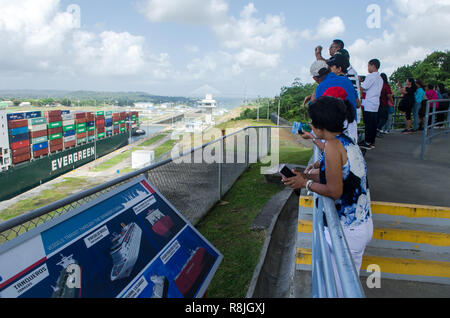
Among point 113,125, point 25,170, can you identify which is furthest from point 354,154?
point 113,125

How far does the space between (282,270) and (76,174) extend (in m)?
53.9

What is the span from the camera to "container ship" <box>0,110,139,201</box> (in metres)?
39.1

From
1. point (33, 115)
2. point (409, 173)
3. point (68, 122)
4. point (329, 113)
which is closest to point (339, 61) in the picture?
point (329, 113)

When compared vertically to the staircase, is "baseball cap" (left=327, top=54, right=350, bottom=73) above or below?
above

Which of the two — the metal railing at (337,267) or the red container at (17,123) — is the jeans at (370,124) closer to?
the metal railing at (337,267)

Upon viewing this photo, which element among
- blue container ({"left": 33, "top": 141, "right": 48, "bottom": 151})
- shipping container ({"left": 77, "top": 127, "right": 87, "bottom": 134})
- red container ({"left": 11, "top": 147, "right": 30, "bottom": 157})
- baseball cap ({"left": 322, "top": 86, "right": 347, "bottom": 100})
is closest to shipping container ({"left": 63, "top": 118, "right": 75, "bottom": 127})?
shipping container ({"left": 77, "top": 127, "right": 87, "bottom": 134})

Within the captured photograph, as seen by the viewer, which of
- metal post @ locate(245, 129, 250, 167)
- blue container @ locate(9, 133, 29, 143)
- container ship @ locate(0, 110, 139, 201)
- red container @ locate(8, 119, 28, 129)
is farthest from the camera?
red container @ locate(8, 119, 28, 129)

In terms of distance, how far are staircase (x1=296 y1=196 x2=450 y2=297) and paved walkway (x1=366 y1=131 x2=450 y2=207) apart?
1.46 feet

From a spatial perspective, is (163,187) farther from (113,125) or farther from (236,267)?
(113,125)

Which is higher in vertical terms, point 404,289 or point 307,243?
point 307,243

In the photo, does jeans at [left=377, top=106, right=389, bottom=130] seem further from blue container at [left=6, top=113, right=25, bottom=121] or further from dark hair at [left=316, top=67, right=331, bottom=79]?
blue container at [left=6, top=113, right=25, bottom=121]

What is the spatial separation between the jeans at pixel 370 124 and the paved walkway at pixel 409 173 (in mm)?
278

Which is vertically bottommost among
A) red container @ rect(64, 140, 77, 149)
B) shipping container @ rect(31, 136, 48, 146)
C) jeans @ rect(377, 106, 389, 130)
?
red container @ rect(64, 140, 77, 149)
